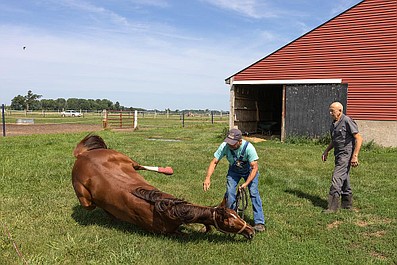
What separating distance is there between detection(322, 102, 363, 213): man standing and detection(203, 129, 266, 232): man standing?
169cm

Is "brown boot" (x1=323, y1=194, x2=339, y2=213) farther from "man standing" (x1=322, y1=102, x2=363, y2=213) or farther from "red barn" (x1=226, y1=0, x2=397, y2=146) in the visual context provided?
"red barn" (x1=226, y1=0, x2=397, y2=146)

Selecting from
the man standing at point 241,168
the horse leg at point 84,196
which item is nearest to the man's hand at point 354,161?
the man standing at point 241,168

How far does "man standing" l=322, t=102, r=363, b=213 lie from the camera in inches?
252

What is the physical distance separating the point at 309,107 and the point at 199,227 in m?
13.8

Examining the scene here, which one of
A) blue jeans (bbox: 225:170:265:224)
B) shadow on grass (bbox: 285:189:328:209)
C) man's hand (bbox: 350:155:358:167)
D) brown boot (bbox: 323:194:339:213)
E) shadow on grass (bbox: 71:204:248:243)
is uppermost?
man's hand (bbox: 350:155:358:167)

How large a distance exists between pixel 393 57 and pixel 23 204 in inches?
606

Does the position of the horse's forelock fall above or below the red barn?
below

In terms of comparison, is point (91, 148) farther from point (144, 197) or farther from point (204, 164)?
point (204, 164)

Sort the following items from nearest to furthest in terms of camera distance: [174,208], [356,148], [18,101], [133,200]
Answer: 1. [174,208]
2. [133,200]
3. [356,148]
4. [18,101]

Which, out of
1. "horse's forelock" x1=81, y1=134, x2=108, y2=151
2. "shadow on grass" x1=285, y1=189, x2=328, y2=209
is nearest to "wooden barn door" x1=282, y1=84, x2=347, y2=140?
"shadow on grass" x1=285, y1=189, x2=328, y2=209

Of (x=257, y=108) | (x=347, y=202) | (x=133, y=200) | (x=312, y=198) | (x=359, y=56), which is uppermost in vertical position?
(x=359, y=56)

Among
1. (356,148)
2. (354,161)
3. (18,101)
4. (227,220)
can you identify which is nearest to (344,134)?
(356,148)

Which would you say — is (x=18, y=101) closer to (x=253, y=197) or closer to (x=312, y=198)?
(x=312, y=198)

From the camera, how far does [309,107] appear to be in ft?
58.4
